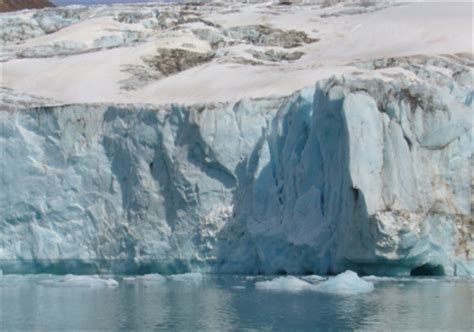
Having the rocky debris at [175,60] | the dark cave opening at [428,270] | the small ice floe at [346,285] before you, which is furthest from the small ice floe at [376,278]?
the rocky debris at [175,60]

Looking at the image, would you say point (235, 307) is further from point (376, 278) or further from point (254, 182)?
point (254, 182)

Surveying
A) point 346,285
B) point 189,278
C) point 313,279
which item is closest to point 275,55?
point 189,278

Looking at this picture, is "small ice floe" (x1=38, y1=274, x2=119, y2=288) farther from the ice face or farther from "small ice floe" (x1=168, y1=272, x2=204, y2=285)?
the ice face

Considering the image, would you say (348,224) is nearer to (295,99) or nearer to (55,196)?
(295,99)

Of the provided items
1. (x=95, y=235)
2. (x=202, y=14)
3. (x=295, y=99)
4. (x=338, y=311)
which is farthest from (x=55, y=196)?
(x=202, y=14)

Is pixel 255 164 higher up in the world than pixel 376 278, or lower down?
higher up

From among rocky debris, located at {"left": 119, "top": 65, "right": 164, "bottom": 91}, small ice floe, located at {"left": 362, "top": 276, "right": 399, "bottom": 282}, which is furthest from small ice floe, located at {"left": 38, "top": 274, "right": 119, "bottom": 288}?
rocky debris, located at {"left": 119, "top": 65, "right": 164, "bottom": 91}
